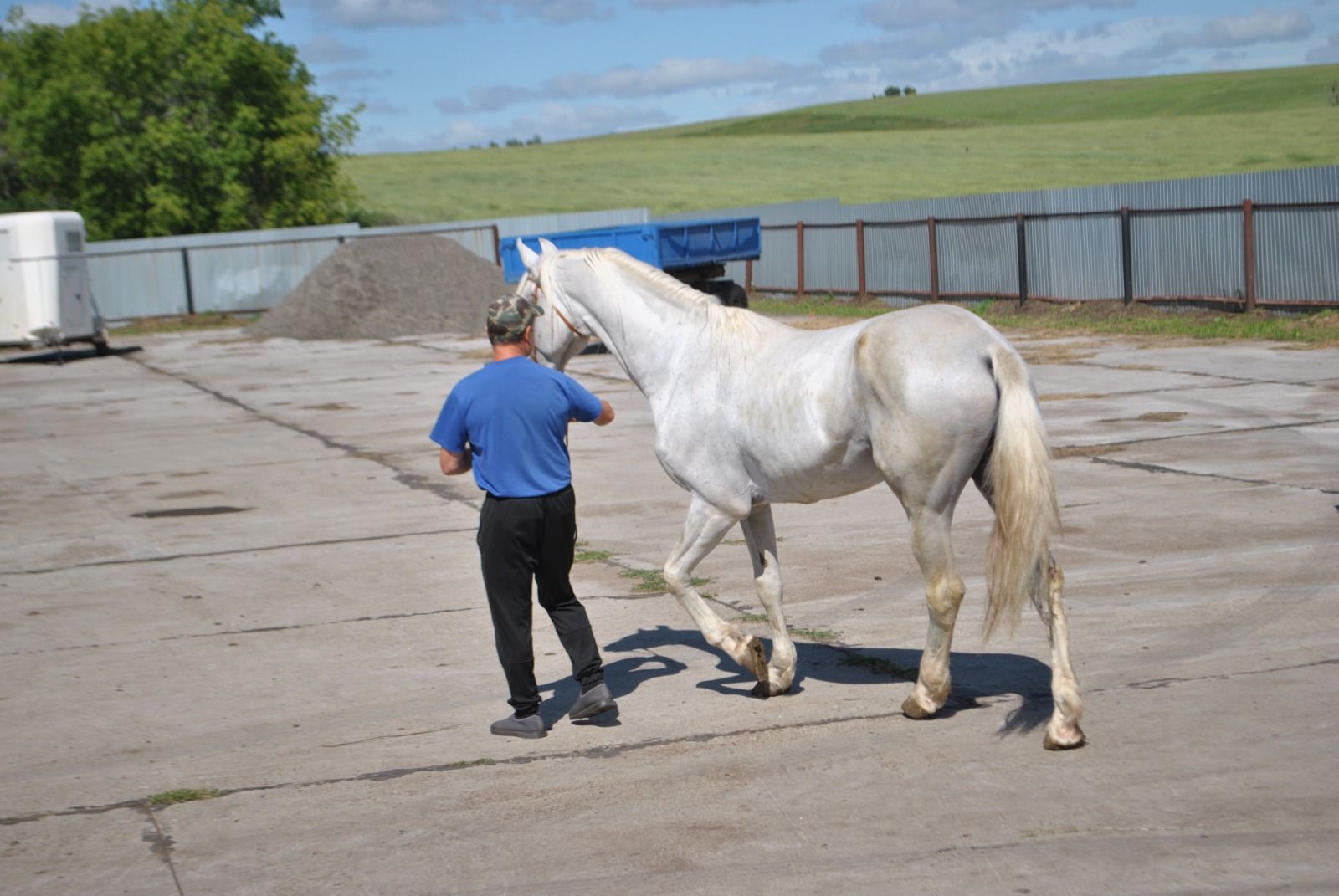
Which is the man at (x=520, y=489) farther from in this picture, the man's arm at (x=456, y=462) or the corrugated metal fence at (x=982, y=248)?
the corrugated metal fence at (x=982, y=248)

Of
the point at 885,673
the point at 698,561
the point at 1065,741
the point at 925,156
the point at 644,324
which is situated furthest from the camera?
the point at 925,156

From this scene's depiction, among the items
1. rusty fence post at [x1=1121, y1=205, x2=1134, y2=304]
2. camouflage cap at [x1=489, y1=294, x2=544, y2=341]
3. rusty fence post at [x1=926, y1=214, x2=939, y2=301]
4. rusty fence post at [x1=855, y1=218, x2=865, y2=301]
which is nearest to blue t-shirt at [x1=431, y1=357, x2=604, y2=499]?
camouflage cap at [x1=489, y1=294, x2=544, y2=341]

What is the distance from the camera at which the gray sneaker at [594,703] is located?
6090 millimetres

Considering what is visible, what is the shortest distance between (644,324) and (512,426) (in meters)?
1.07

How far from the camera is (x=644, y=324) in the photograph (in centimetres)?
678

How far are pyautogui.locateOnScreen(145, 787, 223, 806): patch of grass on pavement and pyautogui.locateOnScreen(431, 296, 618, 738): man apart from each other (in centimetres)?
118

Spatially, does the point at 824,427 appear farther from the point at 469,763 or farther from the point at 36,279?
the point at 36,279

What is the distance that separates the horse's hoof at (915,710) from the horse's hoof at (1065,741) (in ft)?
1.87

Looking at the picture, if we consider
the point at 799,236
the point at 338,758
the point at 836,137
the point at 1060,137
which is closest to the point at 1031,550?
the point at 338,758

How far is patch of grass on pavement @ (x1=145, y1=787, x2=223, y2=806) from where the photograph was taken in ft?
17.9

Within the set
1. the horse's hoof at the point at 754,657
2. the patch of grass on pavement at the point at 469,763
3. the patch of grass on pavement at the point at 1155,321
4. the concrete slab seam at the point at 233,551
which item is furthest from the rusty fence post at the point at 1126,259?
the patch of grass on pavement at the point at 469,763

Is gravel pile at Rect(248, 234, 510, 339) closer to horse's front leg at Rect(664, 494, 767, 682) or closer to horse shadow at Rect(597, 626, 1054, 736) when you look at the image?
horse shadow at Rect(597, 626, 1054, 736)

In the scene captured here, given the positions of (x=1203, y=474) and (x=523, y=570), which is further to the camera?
(x=1203, y=474)

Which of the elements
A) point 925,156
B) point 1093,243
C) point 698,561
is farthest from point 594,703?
point 925,156
